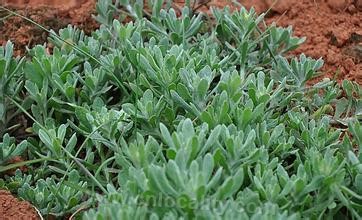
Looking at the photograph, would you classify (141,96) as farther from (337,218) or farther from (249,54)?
(337,218)

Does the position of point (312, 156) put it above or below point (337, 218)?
above

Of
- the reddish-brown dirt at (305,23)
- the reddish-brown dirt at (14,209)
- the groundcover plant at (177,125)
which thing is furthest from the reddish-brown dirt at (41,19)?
the reddish-brown dirt at (14,209)

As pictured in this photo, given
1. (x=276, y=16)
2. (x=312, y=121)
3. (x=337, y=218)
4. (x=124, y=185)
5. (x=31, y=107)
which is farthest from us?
(x=276, y=16)

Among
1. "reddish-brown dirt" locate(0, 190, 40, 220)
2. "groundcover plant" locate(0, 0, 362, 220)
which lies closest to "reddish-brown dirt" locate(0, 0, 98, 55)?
"groundcover plant" locate(0, 0, 362, 220)

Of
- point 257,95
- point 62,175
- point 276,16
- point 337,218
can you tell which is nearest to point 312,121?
point 257,95

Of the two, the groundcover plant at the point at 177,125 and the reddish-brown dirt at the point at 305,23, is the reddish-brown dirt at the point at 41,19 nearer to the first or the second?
the reddish-brown dirt at the point at 305,23
